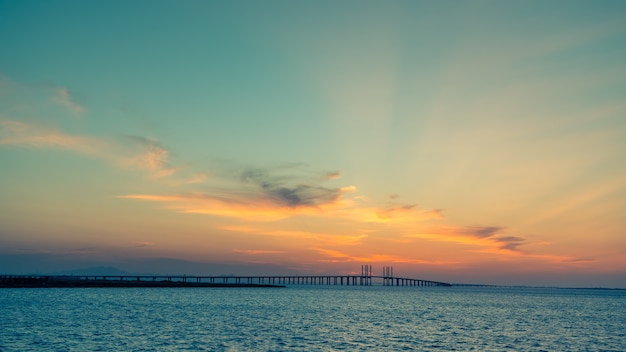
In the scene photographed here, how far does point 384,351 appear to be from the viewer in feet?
172

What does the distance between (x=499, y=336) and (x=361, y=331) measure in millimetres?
17478

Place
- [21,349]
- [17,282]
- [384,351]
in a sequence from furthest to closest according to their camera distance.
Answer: [17,282] < [384,351] < [21,349]

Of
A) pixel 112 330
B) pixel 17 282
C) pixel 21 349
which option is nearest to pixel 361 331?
pixel 112 330

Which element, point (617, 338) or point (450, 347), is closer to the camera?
point (450, 347)

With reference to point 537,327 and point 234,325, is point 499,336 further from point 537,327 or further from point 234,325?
point 234,325

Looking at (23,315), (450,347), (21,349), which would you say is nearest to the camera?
(21,349)

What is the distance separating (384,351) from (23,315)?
57446mm

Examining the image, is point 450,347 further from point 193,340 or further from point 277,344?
point 193,340

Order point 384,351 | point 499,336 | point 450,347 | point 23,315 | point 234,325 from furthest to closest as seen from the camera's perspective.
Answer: point 23,315 < point 234,325 < point 499,336 < point 450,347 < point 384,351

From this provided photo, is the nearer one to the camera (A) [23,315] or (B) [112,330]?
(B) [112,330]

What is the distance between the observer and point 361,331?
231 feet

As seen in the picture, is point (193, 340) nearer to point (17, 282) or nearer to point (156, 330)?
point (156, 330)

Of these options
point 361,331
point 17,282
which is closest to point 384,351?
point 361,331

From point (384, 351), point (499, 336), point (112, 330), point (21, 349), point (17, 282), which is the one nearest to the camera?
point (21, 349)
